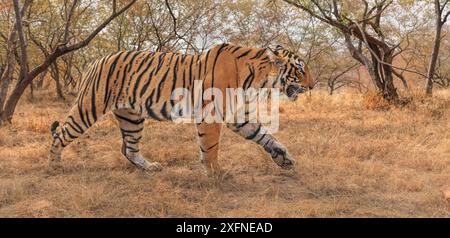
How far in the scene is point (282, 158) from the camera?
4.86 meters

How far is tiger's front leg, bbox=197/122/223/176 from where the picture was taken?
448 cm

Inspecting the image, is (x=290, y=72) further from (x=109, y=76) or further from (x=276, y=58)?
(x=109, y=76)

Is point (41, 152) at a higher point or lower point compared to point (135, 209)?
higher

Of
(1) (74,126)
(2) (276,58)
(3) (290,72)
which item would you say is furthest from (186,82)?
(1) (74,126)

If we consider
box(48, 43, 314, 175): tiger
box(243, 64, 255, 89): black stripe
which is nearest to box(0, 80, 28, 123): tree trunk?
box(48, 43, 314, 175): tiger

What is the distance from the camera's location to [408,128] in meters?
6.81

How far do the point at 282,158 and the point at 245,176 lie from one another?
18.2 inches

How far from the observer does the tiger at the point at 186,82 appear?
460cm

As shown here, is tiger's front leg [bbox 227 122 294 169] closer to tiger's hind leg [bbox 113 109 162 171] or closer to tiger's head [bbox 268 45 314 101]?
tiger's head [bbox 268 45 314 101]

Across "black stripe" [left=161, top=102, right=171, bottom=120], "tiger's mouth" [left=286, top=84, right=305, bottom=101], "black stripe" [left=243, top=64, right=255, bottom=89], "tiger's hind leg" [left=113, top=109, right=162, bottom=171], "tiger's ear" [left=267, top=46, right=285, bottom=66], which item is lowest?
"tiger's hind leg" [left=113, top=109, right=162, bottom=171]

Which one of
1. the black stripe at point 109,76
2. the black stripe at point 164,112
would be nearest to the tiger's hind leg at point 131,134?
the black stripe at point 109,76
